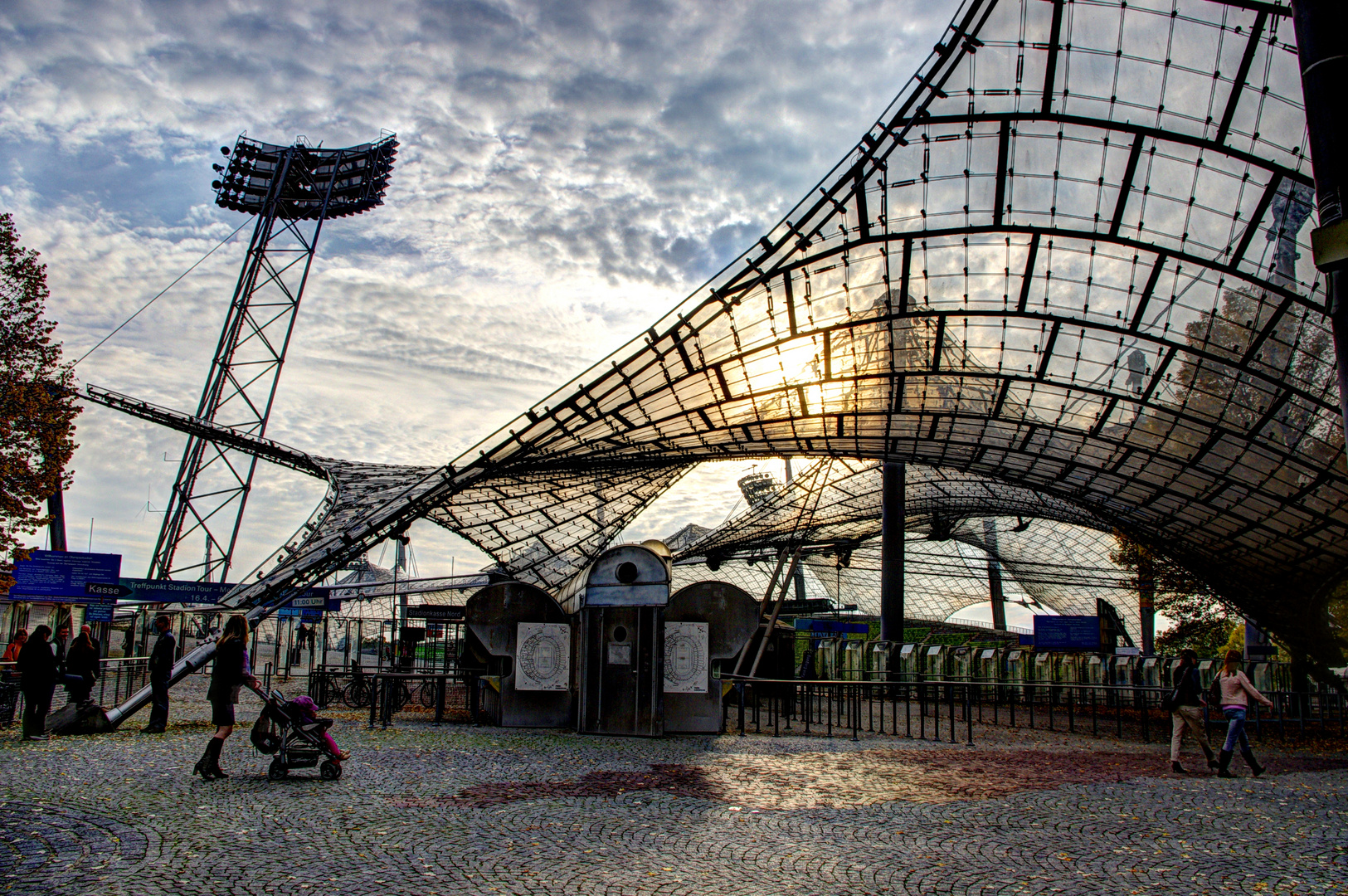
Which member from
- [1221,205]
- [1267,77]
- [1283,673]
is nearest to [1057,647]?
[1283,673]

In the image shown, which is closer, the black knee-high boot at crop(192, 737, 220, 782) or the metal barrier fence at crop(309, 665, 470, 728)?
the black knee-high boot at crop(192, 737, 220, 782)

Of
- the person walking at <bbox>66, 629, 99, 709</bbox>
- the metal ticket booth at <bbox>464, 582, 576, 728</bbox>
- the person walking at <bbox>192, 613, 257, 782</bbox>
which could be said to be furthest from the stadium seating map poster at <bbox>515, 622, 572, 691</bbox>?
the person walking at <bbox>66, 629, 99, 709</bbox>

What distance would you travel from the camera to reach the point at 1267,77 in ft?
51.5

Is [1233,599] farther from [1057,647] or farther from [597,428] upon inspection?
[597,428]

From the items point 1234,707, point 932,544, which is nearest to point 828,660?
point 1234,707

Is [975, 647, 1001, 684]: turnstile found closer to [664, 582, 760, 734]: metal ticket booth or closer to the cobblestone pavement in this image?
the cobblestone pavement

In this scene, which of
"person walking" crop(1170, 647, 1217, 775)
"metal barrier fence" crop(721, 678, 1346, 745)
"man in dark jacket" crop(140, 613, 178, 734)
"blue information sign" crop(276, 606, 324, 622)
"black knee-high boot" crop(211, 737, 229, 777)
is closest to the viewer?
"black knee-high boot" crop(211, 737, 229, 777)

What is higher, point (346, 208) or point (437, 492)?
point (346, 208)

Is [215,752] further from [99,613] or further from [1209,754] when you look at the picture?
[99,613]

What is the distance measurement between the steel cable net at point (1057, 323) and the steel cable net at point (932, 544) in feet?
20.2

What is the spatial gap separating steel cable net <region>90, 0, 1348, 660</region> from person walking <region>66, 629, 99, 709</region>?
10220 millimetres

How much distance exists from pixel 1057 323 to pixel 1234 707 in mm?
11192

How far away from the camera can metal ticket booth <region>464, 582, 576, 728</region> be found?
16.9m

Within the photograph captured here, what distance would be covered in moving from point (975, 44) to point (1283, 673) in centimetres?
2116
